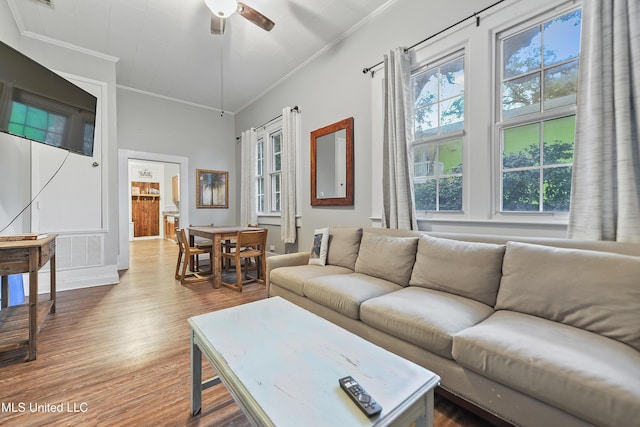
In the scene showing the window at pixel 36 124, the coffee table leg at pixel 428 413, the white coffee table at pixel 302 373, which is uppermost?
the window at pixel 36 124

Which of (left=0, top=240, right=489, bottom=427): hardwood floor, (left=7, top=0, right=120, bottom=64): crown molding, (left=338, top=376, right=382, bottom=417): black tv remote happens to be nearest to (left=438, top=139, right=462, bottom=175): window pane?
(left=0, top=240, right=489, bottom=427): hardwood floor

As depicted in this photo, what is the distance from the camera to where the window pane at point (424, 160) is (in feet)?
8.60

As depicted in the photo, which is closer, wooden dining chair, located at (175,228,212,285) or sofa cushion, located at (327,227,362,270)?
sofa cushion, located at (327,227,362,270)

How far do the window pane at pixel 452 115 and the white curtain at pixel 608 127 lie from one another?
2.68 ft

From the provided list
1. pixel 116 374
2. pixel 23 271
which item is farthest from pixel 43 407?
pixel 23 271

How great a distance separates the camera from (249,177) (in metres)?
5.20

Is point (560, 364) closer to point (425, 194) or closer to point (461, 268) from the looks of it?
point (461, 268)

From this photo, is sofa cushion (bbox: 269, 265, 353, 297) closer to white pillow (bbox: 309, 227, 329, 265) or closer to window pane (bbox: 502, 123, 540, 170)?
white pillow (bbox: 309, 227, 329, 265)

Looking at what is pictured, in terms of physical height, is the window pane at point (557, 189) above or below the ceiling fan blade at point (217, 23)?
below

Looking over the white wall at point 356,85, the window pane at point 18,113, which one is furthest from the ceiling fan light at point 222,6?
the window pane at point 18,113

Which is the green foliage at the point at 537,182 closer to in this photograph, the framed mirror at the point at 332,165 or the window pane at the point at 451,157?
the window pane at the point at 451,157

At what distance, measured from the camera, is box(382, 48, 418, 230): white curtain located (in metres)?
2.57

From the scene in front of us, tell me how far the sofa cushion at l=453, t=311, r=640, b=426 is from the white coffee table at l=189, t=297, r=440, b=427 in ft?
1.42

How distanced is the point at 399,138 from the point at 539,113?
A: 104 centimetres
